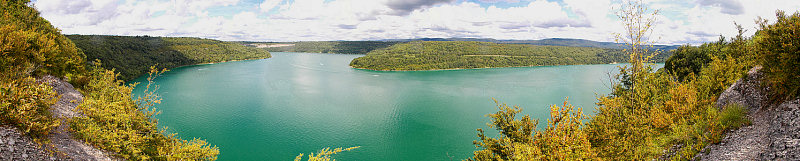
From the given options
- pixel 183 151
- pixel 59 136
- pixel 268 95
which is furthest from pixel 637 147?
pixel 268 95

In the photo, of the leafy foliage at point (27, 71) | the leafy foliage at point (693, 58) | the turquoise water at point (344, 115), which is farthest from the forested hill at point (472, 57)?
the leafy foliage at point (27, 71)

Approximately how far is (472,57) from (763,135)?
108325 mm

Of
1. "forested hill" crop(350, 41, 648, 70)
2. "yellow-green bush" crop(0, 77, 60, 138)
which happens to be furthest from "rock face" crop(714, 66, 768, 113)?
"forested hill" crop(350, 41, 648, 70)

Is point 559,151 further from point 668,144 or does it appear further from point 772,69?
point 772,69

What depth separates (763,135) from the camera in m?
6.50

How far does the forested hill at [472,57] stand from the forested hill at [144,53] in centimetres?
5165

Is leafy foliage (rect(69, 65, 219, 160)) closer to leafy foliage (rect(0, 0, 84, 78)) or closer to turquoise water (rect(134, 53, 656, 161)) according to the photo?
leafy foliage (rect(0, 0, 84, 78))

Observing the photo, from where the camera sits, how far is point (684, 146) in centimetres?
823

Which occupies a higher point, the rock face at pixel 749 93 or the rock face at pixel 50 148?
the rock face at pixel 749 93

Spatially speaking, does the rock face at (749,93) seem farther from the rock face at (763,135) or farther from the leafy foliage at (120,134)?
the leafy foliage at (120,134)

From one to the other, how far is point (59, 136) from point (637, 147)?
47.3 ft

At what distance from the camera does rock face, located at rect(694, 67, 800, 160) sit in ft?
18.3

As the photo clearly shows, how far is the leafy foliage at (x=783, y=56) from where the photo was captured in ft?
21.8

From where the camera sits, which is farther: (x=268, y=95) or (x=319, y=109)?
(x=268, y=95)
